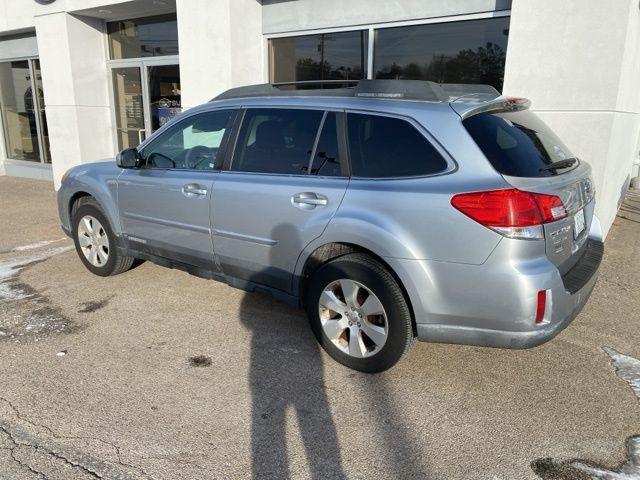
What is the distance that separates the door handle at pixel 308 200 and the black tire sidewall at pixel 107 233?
7.50ft

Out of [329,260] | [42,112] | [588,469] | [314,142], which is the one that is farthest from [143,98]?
[588,469]

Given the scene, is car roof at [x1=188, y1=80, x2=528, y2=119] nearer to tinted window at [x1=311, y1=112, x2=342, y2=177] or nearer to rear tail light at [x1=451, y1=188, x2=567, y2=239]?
tinted window at [x1=311, y1=112, x2=342, y2=177]

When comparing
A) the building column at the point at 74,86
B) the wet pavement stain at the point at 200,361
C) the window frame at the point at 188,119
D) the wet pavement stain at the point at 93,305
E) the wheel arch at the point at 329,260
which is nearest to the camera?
the wheel arch at the point at 329,260

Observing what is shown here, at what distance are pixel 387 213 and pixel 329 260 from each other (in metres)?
0.56

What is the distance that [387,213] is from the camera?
3102 millimetres

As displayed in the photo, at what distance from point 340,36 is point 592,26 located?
11.9 ft

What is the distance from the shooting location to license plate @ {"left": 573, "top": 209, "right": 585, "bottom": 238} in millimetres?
3130

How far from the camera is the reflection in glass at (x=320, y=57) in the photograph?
25.0ft

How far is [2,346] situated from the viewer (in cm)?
378

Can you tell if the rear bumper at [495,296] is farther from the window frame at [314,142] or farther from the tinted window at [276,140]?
the tinted window at [276,140]

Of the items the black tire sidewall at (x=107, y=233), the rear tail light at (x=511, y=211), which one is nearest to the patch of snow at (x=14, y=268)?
the black tire sidewall at (x=107, y=233)

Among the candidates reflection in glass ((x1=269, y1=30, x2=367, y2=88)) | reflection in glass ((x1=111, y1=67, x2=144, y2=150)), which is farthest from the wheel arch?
reflection in glass ((x1=111, y1=67, x2=144, y2=150))

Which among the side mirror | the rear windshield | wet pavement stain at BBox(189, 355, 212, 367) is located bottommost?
wet pavement stain at BBox(189, 355, 212, 367)

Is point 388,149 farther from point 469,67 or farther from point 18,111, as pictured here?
point 18,111
